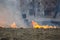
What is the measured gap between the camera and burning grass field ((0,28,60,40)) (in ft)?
3.40

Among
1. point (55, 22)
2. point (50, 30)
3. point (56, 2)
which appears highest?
point (56, 2)

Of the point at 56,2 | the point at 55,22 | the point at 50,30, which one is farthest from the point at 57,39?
the point at 56,2

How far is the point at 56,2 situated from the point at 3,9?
0.63 m

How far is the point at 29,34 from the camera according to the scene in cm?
107

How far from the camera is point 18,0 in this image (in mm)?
1726

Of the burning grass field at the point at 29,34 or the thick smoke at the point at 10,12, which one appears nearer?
the burning grass field at the point at 29,34

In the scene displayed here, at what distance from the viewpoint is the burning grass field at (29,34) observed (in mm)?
1037

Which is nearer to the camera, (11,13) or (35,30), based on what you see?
(35,30)

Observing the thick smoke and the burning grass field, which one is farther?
the thick smoke

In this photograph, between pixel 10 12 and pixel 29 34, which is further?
pixel 10 12

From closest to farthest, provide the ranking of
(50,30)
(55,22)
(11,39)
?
1. (11,39)
2. (50,30)
3. (55,22)

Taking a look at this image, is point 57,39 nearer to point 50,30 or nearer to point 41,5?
point 50,30

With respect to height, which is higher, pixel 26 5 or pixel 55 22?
pixel 26 5

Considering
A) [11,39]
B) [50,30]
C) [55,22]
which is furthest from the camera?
[55,22]
